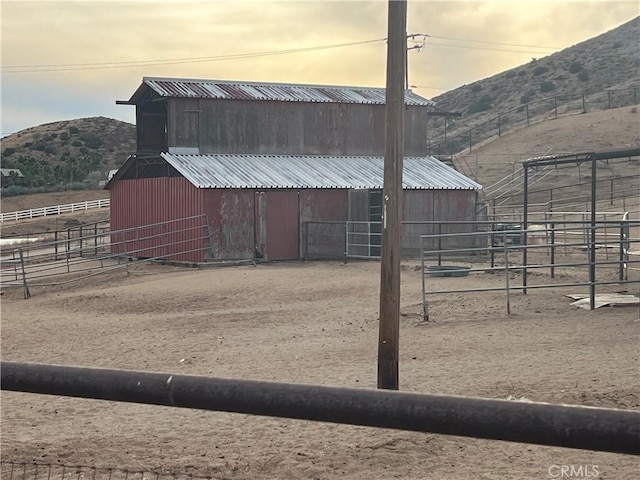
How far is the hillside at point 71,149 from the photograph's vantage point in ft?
262

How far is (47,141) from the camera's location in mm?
103750

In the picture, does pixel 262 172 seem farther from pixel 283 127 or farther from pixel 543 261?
pixel 543 261

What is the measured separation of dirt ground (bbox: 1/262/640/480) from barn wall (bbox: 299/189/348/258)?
19.1 feet

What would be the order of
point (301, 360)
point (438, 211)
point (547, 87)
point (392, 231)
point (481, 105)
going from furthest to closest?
1. point (481, 105)
2. point (547, 87)
3. point (438, 211)
4. point (301, 360)
5. point (392, 231)

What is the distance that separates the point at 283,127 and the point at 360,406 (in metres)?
30.8

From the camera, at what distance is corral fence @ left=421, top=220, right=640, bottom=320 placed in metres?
14.0

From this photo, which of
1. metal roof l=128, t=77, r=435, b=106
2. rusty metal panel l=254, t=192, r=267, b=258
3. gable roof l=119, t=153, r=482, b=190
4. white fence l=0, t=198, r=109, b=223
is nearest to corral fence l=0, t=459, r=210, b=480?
gable roof l=119, t=153, r=482, b=190

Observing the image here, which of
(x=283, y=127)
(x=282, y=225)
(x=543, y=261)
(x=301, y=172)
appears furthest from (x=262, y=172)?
(x=543, y=261)

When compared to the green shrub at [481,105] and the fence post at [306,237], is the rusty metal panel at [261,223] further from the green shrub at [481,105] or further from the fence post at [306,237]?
the green shrub at [481,105]

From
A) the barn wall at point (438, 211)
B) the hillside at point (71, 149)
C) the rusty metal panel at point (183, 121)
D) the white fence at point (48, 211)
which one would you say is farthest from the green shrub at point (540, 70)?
the rusty metal panel at point (183, 121)

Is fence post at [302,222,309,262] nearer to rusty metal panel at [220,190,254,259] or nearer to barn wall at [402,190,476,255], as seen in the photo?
rusty metal panel at [220,190,254,259]

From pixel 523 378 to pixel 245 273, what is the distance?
48.0 ft

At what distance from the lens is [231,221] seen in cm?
2708

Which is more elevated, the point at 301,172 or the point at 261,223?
the point at 301,172
